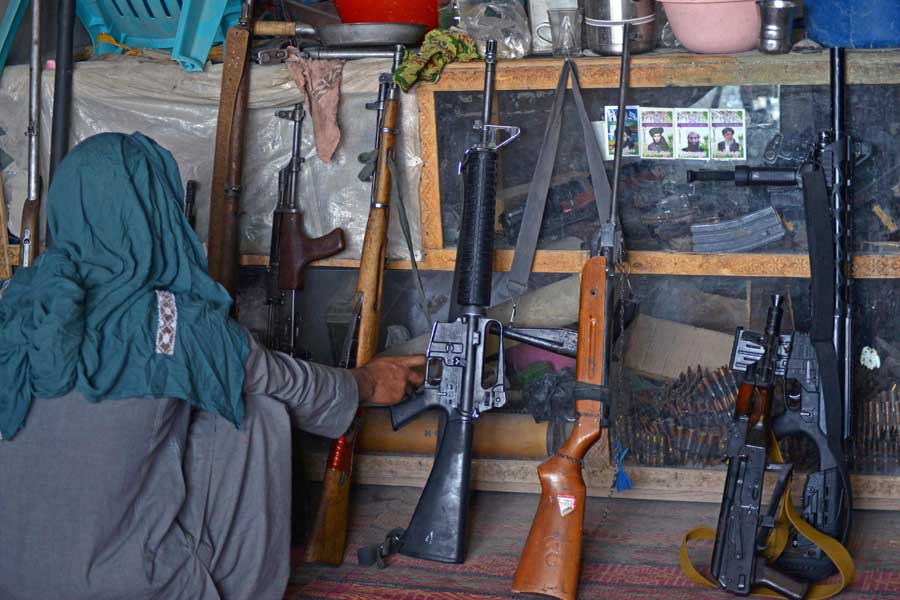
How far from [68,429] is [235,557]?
60 cm

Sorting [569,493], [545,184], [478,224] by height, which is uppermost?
[545,184]

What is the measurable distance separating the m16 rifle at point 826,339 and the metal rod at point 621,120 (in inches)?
15.2

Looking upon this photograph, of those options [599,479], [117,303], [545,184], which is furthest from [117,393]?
[599,479]

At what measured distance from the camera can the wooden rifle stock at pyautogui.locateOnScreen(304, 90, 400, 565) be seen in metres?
3.26

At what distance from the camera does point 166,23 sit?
4.07m

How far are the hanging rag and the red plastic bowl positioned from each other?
18cm

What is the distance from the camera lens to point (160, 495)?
2.44 metres

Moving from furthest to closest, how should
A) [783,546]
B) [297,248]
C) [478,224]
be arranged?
1. [297,248]
2. [478,224]
3. [783,546]

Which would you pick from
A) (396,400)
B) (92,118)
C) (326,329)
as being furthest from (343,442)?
(92,118)

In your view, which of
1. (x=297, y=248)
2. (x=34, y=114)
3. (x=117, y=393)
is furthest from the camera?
(x=34, y=114)

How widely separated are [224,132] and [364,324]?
3.05 feet

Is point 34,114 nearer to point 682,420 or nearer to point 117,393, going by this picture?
point 117,393

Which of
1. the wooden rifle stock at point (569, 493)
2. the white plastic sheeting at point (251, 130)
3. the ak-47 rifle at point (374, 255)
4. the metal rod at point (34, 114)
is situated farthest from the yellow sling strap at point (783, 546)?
the metal rod at point (34, 114)

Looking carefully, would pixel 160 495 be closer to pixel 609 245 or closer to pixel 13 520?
pixel 13 520
